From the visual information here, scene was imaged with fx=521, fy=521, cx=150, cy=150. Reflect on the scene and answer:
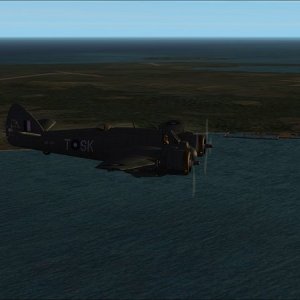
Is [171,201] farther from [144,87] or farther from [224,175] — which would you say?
[144,87]

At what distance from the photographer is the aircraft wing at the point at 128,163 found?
1198 inches

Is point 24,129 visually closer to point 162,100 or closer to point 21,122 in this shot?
point 21,122

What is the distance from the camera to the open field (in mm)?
66562

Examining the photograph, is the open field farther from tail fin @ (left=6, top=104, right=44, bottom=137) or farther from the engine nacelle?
the engine nacelle

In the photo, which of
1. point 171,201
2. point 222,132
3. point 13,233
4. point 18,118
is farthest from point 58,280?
point 222,132

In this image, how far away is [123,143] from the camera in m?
34.8

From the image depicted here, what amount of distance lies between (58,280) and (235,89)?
279ft

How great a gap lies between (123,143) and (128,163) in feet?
11.8

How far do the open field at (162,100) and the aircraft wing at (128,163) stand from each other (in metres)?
21.2

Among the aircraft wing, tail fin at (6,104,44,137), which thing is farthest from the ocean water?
tail fin at (6,104,44,137)

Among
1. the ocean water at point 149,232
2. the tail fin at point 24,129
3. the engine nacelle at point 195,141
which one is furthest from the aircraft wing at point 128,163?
the tail fin at point 24,129

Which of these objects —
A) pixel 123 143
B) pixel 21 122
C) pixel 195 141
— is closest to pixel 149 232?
pixel 123 143

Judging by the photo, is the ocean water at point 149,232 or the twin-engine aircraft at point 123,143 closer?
the ocean water at point 149,232

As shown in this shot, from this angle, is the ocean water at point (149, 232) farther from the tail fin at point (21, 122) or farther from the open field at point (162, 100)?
the open field at point (162, 100)
